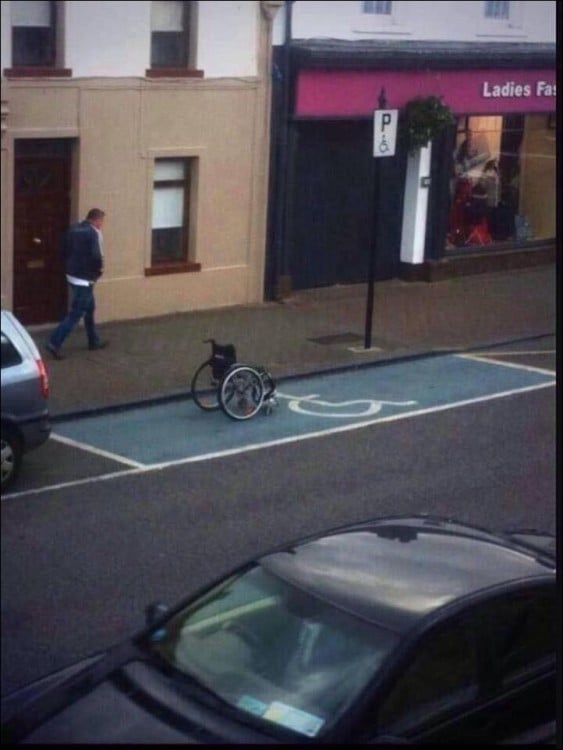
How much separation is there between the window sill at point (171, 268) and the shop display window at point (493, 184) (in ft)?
2.76

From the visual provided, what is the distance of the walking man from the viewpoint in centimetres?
443

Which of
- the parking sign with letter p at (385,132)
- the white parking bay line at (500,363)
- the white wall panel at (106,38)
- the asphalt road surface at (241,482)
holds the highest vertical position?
the white wall panel at (106,38)

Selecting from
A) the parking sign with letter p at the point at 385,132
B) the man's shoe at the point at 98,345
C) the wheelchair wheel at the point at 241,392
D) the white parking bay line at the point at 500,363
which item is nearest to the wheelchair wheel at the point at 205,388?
the wheelchair wheel at the point at 241,392

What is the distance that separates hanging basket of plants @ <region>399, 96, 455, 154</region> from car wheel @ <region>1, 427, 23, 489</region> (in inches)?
73.1

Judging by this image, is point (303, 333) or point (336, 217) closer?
point (336, 217)

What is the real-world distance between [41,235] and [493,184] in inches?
60.9

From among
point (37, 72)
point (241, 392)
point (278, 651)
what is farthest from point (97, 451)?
point (278, 651)

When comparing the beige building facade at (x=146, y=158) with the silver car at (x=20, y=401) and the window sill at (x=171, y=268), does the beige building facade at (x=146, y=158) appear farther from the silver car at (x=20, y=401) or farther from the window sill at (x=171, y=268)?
the silver car at (x=20, y=401)

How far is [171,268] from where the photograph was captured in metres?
4.87

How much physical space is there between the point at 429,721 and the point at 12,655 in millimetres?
1768

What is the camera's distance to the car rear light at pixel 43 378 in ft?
18.5

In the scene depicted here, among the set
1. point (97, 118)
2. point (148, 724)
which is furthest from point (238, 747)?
point (97, 118)

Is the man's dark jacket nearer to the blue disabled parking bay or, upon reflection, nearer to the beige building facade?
the beige building facade

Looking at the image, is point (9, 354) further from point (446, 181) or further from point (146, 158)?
point (446, 181)
